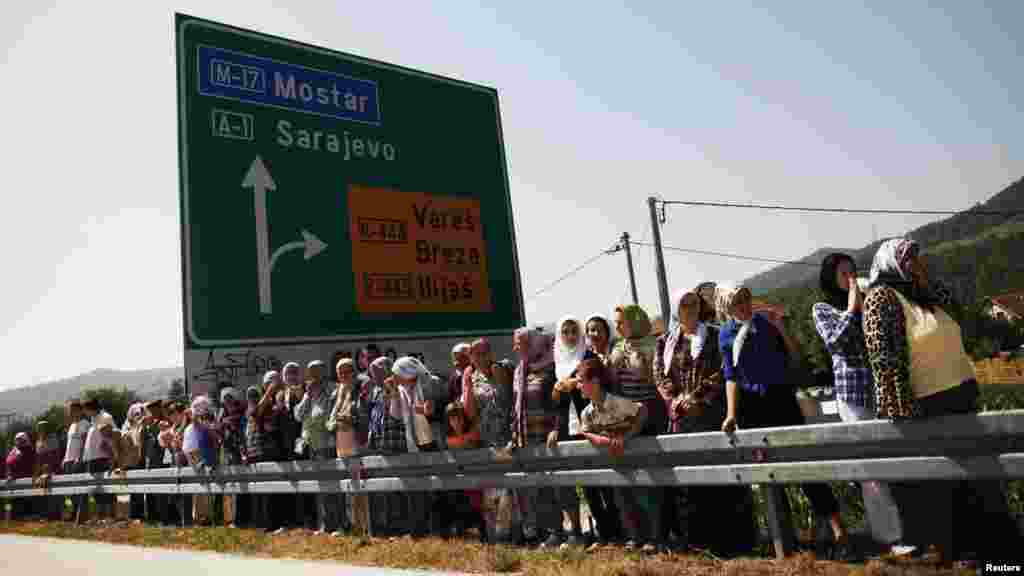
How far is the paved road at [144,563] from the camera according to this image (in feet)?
17.1

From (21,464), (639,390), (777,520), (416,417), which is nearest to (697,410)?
(639,390)

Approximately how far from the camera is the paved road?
5.20 metres

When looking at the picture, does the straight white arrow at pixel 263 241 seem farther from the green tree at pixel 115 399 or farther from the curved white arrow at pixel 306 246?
the green tree at pixel 115 399

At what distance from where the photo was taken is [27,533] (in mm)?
11219

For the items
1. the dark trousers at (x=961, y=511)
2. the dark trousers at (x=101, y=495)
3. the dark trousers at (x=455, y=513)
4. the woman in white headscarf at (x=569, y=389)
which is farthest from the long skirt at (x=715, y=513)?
the dark trousers at (x=101, y=495)

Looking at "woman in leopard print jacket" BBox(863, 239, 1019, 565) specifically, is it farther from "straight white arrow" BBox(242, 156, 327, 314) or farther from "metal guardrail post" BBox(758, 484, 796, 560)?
"straight white arrow" BBox(242, 156, 327, 314)

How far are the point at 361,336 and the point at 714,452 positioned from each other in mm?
5717

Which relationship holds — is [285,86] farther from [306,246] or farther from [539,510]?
[539,510]

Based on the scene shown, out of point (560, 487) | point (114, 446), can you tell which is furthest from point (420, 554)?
point (114, 446)

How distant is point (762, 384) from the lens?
459cm

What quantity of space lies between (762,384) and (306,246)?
6.19m

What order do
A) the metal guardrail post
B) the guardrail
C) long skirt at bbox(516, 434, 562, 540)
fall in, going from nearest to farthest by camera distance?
the guardrail < the metal guardrail post < long skirt at bbox(516, 434, 562, 540)

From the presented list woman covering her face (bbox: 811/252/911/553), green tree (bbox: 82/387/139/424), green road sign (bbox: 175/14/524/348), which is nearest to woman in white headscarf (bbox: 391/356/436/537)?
green road sign (bbox: 175/14/524/348)

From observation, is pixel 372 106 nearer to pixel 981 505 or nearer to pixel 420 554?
pixel 420 554
